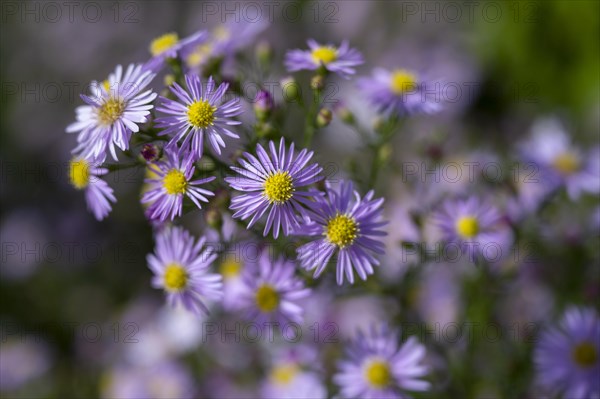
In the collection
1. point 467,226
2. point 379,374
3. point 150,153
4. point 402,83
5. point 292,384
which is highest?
point 402,83

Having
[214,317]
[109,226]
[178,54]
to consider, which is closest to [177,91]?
[178,54]

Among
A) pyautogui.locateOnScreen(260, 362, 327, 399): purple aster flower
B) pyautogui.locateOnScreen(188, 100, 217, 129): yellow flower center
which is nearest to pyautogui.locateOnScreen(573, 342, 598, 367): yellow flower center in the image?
pyautogui.locateOnScreen(260, 362, 327, 399): purple aster flower

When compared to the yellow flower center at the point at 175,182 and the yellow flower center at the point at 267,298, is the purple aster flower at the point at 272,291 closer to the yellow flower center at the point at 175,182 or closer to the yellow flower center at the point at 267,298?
the yellow flower center at the point at 267,298

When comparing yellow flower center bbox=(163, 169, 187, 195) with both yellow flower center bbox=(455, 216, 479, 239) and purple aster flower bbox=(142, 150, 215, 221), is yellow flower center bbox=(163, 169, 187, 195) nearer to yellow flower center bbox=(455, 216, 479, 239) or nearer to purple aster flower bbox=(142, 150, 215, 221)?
purple aster flower bbox=(142, 150, 215, 221)

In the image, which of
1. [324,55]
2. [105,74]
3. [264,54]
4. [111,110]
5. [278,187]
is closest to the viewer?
[278,187]

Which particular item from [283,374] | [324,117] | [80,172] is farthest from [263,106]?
[283,374]

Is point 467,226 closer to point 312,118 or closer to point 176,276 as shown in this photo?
point 312,118

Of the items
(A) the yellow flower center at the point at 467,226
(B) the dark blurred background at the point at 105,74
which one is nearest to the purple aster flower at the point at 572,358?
(A) the yellow flower center at the point at 467,226
